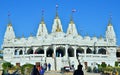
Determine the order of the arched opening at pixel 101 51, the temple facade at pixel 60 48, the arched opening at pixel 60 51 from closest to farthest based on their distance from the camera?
the temple facade at pixel 60 48 < the arched opening at pixel 60 51 < the arched opening at pixel 101 51

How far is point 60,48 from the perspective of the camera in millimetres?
79688

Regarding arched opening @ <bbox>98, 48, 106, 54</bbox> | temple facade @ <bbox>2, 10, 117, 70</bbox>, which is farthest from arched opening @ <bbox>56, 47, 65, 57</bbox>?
arched opening @ <bbox>98, 48, 106, 54</bbox>

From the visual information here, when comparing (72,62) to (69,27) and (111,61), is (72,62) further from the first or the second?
(69,27)

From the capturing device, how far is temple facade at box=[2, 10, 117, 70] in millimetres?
73562

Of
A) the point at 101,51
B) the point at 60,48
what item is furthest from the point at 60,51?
the point at 101,51

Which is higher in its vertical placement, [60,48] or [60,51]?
[60,48]

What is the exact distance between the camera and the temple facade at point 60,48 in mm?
73562

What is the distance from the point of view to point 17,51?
81875 mm

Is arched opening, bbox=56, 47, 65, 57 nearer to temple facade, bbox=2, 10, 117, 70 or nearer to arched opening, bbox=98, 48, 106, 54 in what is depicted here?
temple facade, bbox=2, 10, 117, 70

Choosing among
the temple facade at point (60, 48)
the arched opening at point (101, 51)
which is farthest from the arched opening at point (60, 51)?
the arched opening at point (101, 51)

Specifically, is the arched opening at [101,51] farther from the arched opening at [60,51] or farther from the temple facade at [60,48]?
the arched opening at [60,51]

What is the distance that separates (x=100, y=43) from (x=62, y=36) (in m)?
9.33

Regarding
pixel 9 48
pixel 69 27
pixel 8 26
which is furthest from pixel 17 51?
pixel 69 27

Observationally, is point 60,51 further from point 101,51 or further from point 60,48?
point 101,51
